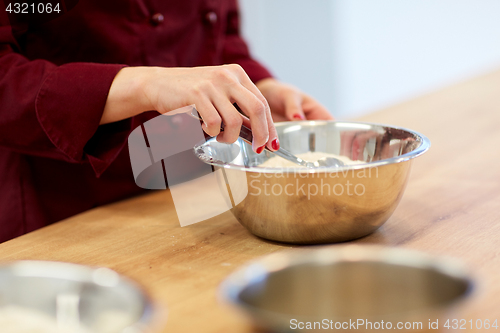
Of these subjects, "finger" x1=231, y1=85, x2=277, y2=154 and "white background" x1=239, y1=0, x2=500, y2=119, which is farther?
"white background" x1=239, y1=0, x2=500, y2=119

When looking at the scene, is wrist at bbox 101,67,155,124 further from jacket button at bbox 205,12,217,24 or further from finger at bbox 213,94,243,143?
jacket button at bbox 205,12,217,24

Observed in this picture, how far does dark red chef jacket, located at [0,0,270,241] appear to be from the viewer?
64 centimetres

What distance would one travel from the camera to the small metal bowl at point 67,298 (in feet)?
1.35

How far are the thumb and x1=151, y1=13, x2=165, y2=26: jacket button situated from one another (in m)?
0.25

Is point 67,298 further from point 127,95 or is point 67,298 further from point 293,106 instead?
point 293,106

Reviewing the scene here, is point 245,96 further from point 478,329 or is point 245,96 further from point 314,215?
point 478,329

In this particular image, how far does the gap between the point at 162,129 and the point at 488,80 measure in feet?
4.12

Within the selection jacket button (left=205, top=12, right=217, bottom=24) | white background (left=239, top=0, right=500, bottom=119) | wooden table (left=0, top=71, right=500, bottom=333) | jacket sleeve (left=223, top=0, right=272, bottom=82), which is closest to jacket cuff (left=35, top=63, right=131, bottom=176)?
wooden table (left=0, top=71, right=500, bottom=333)

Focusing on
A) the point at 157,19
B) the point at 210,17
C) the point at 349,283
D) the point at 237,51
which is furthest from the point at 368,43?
the point at 349,283

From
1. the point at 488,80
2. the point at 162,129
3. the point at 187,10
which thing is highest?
the point at 187,10

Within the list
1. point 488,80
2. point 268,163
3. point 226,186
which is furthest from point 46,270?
point 488,80

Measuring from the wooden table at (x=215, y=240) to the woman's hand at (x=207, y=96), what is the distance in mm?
140

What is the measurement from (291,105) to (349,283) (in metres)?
0.48

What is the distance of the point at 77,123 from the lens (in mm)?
641
